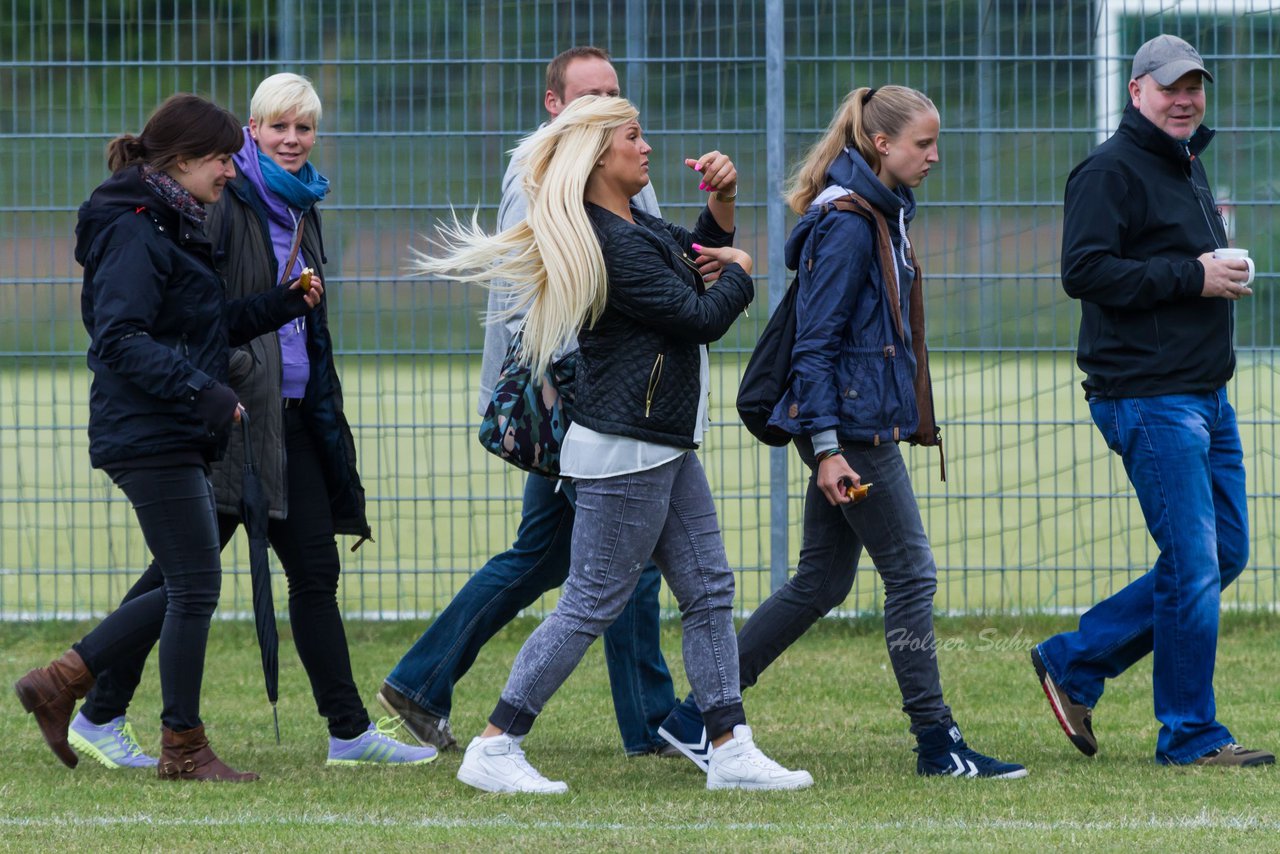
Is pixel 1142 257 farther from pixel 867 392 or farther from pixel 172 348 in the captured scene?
pixel 172 348

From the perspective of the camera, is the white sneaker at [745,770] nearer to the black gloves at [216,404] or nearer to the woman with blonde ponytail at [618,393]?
the woman with blonde ponytail at [618,393]

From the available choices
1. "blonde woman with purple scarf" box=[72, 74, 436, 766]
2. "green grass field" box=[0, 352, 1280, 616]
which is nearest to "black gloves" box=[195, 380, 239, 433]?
"blonde woman with purple scarf" box=[72, 74, 436, 766]

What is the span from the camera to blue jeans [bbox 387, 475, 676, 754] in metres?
→ 5.60

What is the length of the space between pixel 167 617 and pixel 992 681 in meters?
2.96

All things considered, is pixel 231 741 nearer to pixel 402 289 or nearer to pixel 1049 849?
pixel 402 289

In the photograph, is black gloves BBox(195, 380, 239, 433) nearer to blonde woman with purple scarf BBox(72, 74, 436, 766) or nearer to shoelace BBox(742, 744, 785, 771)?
blonde woman with purple scarf BBox(72, 74, 436, 766)

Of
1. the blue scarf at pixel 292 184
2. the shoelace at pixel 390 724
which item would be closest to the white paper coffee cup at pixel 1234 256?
the blue scarf at pixel 292 184

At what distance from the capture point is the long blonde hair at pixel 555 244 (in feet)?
15.3

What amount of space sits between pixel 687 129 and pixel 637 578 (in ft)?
9.75

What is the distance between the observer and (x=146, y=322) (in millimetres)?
4891

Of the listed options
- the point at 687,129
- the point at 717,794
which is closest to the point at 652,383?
the point at 717,794

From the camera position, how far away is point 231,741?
595cm

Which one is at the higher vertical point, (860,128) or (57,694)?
(860,128)

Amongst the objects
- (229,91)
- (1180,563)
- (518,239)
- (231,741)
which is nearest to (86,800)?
(231,741)
